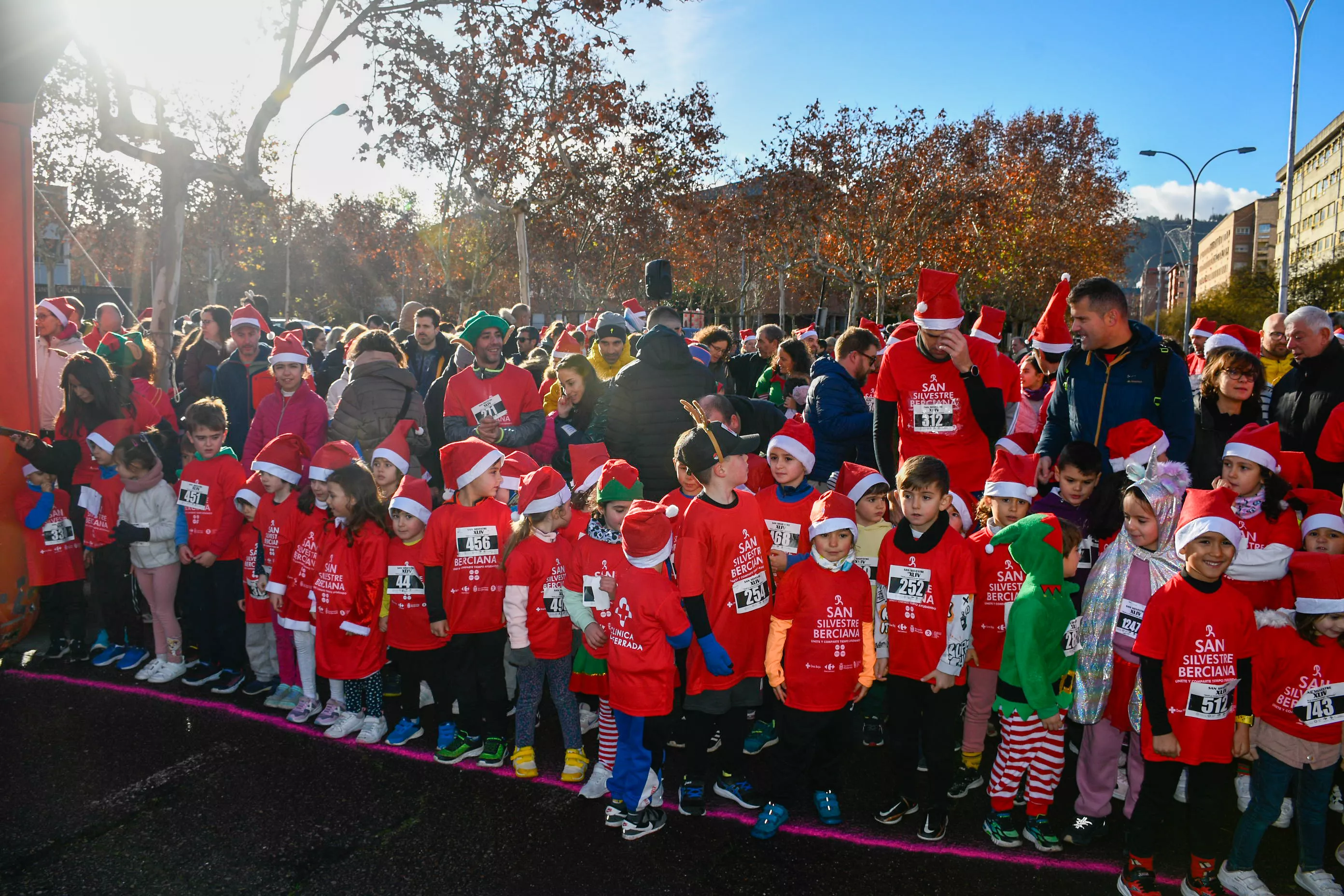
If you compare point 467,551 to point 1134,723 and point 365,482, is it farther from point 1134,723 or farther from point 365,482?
point 1134,723

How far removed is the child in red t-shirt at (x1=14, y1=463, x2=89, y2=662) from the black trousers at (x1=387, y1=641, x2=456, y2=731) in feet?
9.22

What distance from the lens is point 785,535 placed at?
15.0ft

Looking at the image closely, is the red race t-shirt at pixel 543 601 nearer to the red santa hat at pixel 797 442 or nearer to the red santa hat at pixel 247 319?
the red santa hat at pixel 797 442

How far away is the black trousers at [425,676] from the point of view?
15.8ft

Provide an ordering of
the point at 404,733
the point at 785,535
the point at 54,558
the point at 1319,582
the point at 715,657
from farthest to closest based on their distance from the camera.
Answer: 1. the point at 54,558
2. the point at 404,733
3. the point at 785,535
4. the point at 715,657
5. the point at 1319,582

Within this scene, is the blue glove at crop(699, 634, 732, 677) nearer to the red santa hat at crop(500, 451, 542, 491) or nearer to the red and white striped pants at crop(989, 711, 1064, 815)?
the red and white striped pants at crop(989, 711, 1064, 815)

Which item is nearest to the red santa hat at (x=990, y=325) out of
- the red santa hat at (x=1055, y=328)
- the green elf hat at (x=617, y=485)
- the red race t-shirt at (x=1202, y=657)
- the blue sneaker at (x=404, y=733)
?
the red santa hat at (x=1055, y=328)

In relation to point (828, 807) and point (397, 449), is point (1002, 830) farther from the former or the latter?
point (397, 449)

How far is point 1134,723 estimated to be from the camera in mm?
3574

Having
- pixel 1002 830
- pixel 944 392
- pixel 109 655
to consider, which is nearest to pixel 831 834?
pixel 1002 830

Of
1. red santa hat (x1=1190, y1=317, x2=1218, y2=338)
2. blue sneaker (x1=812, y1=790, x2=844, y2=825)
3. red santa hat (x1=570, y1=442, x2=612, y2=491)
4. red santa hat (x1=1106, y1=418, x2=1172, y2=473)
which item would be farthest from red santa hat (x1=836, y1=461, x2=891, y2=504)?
red santa hat (x1=1190, y1=317, x2=1218, y2=338)

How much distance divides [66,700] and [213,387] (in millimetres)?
3439

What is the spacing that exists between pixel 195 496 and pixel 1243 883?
240 inches

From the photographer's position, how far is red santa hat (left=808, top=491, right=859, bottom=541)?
12.7 feet
